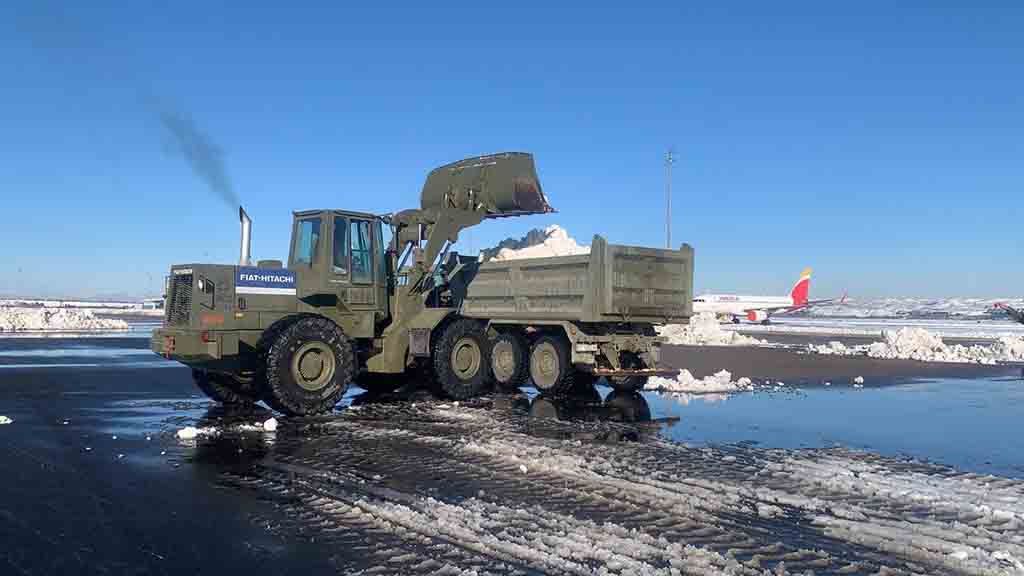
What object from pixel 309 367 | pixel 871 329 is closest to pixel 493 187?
pixel 309 367

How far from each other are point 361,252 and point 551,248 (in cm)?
1169

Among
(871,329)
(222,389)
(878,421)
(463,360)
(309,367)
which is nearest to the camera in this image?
(309,367)

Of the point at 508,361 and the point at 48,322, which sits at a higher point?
the point at 48,322

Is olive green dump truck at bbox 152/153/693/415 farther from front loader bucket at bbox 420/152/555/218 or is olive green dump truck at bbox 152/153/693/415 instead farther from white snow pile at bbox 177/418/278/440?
white snow pile at bbox 177/418/278/440

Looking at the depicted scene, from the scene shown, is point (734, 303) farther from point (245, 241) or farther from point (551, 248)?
point (245, 241)

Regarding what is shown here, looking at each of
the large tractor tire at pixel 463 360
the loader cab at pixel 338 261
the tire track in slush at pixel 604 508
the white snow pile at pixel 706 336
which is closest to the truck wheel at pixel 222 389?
the loader cab at pixel 338 261

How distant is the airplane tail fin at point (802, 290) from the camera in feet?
219

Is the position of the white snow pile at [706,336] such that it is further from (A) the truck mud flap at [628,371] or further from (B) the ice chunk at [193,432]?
(B) the ice chunk at [193,432]

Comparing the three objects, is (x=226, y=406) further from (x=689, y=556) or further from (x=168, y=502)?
(x=689, y=556)

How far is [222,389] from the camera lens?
488 inches

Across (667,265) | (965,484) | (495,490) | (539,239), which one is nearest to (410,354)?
(667,265)

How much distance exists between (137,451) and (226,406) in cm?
375

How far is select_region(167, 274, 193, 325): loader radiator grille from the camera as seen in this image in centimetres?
1126

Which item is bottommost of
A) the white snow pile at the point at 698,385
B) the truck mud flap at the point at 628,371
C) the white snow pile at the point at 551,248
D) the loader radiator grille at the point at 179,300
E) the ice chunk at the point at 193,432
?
the ice chunk at the point at 193,432
